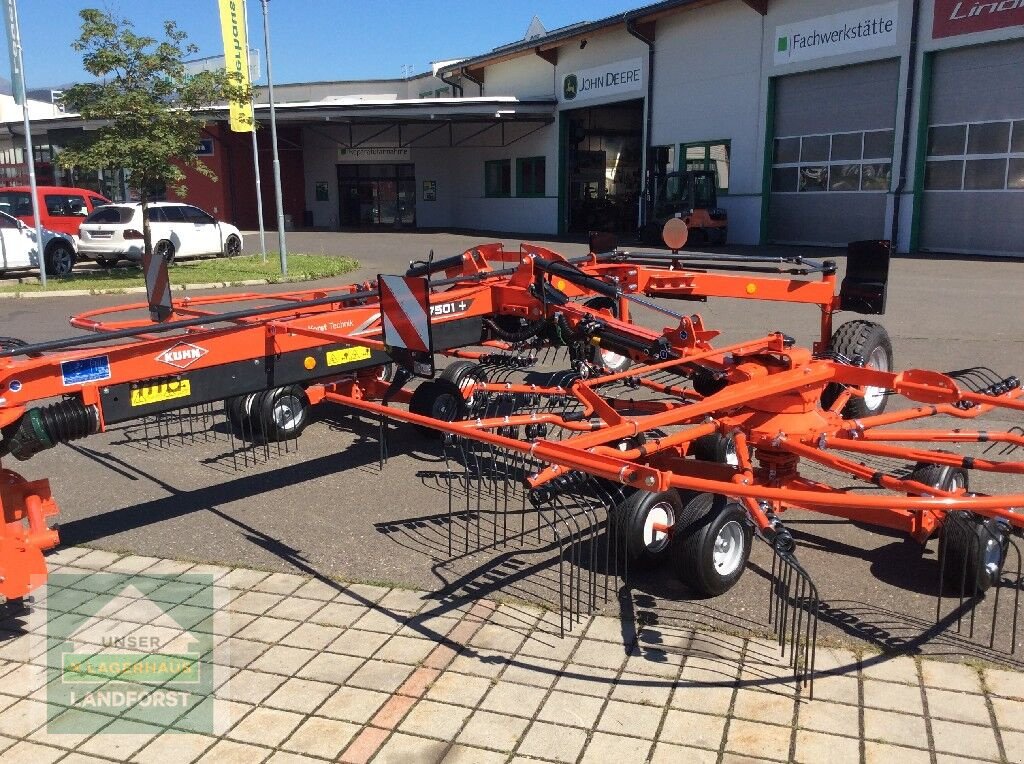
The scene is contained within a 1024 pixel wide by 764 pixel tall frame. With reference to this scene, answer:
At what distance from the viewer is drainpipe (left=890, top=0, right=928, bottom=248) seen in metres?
22.3

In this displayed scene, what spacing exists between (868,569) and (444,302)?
314 cm

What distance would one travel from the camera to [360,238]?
114 feet

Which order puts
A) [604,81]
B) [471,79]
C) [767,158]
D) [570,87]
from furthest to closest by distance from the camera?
1. [471,79]
2. [570,87]
3. [604,81]
4. [767,158]

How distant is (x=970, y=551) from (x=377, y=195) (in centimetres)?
4043

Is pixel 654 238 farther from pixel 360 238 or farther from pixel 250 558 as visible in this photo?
pixel 250 558

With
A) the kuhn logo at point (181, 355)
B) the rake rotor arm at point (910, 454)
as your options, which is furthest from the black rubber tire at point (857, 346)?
the kuhn logo at point (181, 355)

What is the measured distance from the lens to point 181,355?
4586 mm

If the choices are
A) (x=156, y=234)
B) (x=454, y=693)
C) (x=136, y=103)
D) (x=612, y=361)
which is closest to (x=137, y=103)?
(x=136, y=103)

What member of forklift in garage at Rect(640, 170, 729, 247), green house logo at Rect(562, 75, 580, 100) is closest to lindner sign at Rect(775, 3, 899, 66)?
forklift in garage at Rect(640, 170, 729, 247)

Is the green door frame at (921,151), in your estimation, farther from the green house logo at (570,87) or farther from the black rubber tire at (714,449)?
the black rubber tire at (714,449)

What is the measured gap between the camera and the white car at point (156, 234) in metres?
21.2

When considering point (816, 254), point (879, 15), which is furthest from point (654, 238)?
point (879, 15)

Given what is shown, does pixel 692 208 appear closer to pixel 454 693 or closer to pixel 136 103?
pixel 136 103

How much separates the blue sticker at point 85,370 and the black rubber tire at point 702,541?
2.85 m
